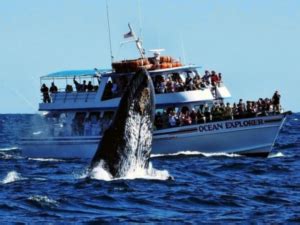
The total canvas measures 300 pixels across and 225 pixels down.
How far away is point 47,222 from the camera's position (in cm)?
1952

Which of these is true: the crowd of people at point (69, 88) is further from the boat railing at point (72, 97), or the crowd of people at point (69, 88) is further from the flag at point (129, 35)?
the flag at point (129, 35)

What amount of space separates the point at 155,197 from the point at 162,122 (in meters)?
20.6

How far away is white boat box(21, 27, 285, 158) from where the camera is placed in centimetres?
4381

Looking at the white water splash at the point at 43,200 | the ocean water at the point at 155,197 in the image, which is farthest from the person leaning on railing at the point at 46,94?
the white water splash at the point at 43,200

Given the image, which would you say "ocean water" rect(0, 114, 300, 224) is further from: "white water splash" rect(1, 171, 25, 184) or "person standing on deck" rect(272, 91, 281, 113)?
"person standing on deck" rect(272, 91, 281, 113)

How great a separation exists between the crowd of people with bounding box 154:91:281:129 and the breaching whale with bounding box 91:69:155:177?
2182 centimetres

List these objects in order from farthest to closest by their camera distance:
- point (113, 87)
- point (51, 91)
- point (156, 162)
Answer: point (51, 91)
point (113, 87)
point (156, 162)

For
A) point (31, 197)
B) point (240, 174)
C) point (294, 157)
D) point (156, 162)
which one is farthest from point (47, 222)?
point (294, 157)

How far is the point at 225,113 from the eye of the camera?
142 feet

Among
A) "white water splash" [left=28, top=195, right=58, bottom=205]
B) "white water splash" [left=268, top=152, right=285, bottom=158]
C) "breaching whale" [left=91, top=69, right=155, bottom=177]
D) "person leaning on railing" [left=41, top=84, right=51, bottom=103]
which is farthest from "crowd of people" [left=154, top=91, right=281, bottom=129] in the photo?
Answer: "breaching whale" [left=91, top=69, right=155, bottom=177]

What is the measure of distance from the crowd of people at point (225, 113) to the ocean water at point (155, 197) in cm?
930

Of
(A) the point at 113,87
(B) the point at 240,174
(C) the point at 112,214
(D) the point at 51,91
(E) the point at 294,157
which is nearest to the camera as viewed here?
(C) the point at 112,214

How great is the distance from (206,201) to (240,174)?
9.62 m

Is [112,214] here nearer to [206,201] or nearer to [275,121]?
[206,201]
